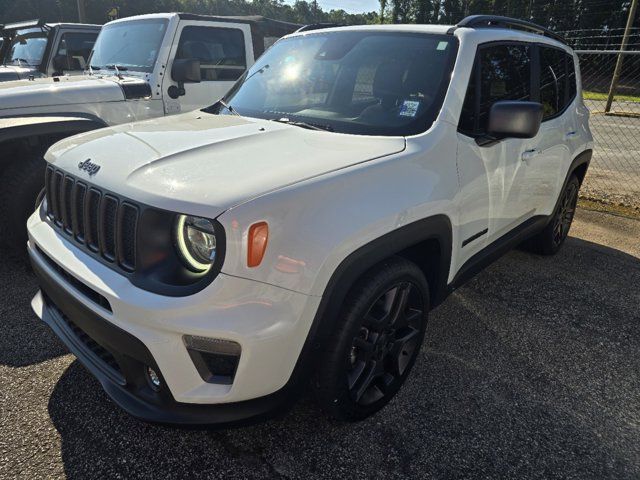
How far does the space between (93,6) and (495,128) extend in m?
46.7

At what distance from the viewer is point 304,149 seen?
6.90ft

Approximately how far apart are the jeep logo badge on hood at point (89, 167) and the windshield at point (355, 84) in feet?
3.39

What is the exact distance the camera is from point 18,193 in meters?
3.52

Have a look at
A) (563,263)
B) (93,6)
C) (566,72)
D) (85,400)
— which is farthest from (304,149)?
(93,6)

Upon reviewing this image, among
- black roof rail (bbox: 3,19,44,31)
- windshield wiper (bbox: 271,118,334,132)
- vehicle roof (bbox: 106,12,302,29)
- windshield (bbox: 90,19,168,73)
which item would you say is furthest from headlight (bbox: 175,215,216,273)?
black roof rail (bbox: 3,19,44,31)

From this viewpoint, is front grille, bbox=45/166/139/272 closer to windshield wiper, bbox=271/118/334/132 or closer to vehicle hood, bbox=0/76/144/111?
windshield wiper, bbox=271/118/334/132

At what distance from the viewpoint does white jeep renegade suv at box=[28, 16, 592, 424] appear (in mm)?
1640

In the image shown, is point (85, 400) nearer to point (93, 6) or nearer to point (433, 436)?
point (433, 436)

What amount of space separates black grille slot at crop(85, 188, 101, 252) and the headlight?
1.52 feet

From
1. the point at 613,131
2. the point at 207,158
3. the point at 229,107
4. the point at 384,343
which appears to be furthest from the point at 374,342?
the point at 613,131

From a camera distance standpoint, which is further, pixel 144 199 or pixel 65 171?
pixel 65 171

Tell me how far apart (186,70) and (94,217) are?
2.89 m

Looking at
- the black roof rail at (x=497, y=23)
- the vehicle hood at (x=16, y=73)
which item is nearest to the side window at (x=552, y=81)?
the black roof rail at (x=497, y=23)

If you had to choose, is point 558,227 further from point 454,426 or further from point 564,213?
point 454,426
